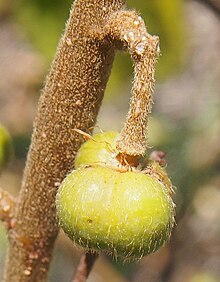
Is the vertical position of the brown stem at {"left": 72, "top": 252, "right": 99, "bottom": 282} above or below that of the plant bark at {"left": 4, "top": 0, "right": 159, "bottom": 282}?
below

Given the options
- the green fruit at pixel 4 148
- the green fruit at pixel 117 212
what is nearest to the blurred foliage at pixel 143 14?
the green fruit at pixel 4 148

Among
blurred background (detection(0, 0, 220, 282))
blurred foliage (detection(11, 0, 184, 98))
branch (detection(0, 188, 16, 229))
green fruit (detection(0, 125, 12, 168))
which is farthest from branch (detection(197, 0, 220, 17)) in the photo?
branch (detection(0, 188, 16, 229))

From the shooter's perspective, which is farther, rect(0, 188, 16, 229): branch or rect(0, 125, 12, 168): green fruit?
rect(0, 125, 12, 168): green fruit

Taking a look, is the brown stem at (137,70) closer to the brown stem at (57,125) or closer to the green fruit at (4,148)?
the brown stem at (57,125)

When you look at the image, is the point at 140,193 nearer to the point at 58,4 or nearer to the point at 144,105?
the point at 144,105

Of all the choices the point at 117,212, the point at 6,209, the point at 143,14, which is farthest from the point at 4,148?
the point at 143,14

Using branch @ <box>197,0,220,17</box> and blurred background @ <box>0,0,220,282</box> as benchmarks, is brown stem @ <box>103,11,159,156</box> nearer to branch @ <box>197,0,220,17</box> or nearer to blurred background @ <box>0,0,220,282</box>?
blurred background @ <box>0,0,220,282</box>

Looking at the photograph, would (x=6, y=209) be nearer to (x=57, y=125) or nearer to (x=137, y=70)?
(x=57, y=125)
